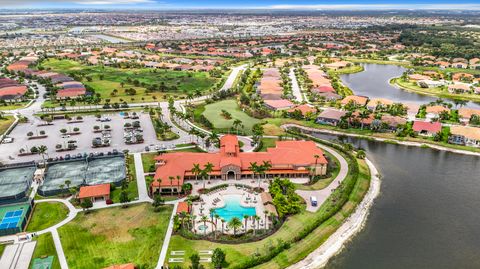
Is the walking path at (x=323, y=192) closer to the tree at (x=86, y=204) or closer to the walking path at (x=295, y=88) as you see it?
the tree at (x=86, y=204)

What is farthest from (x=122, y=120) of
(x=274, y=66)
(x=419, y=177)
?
(x=274, y=66)

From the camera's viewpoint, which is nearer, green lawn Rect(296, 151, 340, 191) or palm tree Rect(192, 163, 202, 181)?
palm tree Rect(192, 163, 202, 181)

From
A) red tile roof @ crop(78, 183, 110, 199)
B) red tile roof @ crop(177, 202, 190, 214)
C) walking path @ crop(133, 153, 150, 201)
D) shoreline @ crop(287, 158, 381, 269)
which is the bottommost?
shoreline @ crop(287, 158, 381, 269)

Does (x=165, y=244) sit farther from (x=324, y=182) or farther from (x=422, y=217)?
(x=422, y=217)

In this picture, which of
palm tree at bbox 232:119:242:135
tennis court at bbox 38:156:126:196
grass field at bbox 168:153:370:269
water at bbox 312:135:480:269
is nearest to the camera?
grass field at bbox 168:153:370:269

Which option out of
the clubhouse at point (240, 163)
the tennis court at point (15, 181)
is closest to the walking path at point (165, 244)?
the clubhouse at point (240, 163)

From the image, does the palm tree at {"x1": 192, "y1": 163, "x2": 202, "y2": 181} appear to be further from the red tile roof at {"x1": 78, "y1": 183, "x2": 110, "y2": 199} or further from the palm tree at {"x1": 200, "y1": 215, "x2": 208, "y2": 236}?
the red tile roof at {"x1": 78, "y1": 183, "x2": 110, "y2": 199}

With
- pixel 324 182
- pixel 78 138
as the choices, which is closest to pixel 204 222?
pixel 324 182

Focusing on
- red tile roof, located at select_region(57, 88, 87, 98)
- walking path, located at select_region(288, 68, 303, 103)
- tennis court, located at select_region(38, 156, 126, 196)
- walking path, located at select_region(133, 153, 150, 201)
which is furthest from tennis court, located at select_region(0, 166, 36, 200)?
walking path, located at select_region(288, 68, 303, 103)
